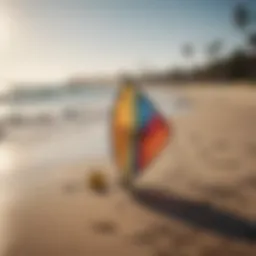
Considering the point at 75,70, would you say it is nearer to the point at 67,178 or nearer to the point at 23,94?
the point at 23,94

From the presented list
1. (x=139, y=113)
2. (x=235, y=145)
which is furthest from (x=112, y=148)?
(x=235, y=145)

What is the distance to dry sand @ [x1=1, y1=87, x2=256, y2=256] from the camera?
119 centimetres

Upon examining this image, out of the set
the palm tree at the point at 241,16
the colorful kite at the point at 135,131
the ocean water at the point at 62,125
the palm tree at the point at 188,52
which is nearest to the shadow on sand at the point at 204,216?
the colorful kite at the point at 135,131

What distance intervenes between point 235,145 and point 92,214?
57cm

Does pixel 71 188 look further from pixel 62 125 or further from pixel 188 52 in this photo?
pixel 188 52

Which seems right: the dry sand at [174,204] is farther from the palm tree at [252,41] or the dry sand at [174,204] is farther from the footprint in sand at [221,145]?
the palm tree at [252,41]

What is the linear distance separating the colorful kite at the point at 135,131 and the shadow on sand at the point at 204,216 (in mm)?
142

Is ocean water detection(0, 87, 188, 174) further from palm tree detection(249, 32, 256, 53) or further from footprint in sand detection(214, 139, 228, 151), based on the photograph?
palm tree detection(249, 32, 256, 53)

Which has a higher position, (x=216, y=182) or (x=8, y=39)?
(x=8, y=39)

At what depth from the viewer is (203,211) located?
1282 mm

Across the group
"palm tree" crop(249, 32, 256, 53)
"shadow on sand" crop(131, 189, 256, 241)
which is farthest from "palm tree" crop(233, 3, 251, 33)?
"shadow on sand" crop(131, 189, 256, 241)

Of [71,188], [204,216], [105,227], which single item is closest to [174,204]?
[204,216]

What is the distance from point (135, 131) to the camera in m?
1.35

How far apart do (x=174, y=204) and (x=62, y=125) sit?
56 cm
